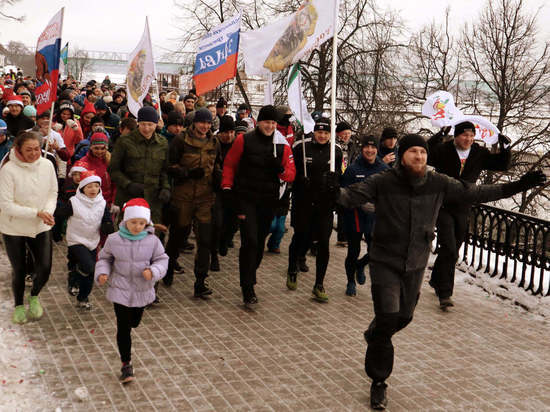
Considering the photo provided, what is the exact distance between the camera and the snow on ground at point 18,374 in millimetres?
4570

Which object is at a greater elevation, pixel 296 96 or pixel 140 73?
pixel 140 73

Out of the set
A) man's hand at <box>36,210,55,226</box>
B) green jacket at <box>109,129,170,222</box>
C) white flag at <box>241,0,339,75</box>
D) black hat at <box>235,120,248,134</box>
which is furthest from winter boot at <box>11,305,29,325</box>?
black hat at <box>235,120,248,134</box>

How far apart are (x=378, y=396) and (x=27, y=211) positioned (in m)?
3.49

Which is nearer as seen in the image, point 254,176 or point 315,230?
point 254,176

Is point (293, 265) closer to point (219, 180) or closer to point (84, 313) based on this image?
point (219, 180)

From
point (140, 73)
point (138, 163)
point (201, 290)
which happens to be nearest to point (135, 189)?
point (138, 163)

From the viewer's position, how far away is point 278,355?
582 cm

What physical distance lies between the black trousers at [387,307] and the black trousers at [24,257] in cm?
318

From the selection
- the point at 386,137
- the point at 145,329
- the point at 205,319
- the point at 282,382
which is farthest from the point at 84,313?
the point at 386,137

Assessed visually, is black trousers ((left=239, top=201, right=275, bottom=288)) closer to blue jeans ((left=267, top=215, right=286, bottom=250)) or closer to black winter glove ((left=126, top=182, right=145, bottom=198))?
black winter glove ((left=126, top=182, right=145, bottom=198))

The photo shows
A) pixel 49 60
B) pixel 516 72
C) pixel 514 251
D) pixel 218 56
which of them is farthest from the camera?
pixel 516 72

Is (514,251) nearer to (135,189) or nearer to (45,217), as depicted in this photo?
(135,189)

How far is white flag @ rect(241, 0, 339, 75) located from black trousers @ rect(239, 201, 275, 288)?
1.60 m

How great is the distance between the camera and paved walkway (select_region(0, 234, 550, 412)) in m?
4.93
